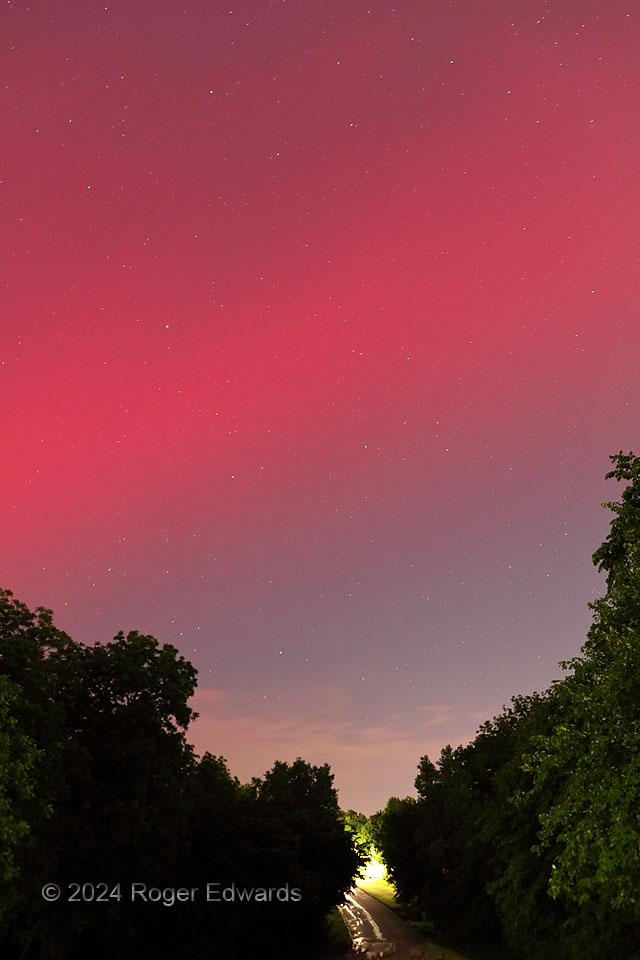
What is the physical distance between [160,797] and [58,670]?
7717 millimetres

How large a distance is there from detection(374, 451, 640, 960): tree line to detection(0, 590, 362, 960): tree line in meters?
13.1

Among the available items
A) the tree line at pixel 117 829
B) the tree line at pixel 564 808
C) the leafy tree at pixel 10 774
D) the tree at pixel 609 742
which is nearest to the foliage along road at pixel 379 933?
the tree line at pixel 564 808

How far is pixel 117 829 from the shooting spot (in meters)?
35.0

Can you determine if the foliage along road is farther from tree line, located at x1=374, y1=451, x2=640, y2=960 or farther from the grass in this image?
tree line, located at x1=374, y1=451, x2=640, y2=960

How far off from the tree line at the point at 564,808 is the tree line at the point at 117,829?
42.9ft

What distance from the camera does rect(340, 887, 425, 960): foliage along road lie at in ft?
171

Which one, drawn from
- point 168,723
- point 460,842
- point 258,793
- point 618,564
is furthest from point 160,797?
point 258,793

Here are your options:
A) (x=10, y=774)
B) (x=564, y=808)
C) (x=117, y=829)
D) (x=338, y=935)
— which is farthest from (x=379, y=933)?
(x=564, y=808)

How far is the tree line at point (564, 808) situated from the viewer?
19641 millimetres

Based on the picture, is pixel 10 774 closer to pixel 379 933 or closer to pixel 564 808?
pixel 564 808

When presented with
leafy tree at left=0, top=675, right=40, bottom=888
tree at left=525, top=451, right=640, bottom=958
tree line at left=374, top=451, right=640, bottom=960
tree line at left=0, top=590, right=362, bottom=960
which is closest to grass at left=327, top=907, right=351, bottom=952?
tree line at left=0, top=590, right=362, bottom=960

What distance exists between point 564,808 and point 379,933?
175ft

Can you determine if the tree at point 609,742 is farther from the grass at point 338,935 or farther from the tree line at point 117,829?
the grass at point 338,935

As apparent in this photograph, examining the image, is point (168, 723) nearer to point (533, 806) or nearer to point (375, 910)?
point (533, 806)
